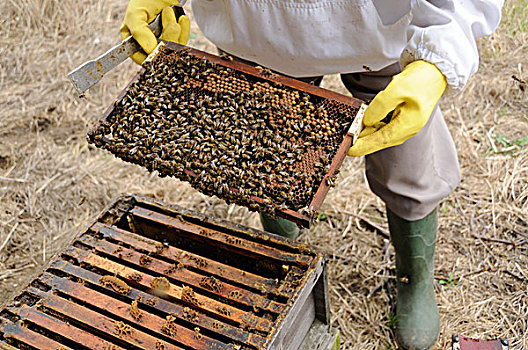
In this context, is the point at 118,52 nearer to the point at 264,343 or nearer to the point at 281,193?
the point at 281,193

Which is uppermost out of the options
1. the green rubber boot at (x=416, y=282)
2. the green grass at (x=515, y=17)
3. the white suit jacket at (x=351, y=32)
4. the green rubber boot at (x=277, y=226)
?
the white suit jacket at (x=351, y=32)

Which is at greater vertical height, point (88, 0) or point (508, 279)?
point (88, 0)

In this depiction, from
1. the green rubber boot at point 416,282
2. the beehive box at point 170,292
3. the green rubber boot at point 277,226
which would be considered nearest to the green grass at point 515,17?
the green rubber boot at point 416,282

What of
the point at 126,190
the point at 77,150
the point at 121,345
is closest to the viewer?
the point at 121,345

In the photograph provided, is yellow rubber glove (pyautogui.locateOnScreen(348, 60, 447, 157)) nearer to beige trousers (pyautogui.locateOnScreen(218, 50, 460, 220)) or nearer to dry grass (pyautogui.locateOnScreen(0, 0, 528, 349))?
beige trousers (pyautogui.locateOnScreen(218, 50, 460, 220))

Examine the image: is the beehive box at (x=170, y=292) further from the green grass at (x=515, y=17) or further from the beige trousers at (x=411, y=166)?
the green grass at (x=515, y=17)

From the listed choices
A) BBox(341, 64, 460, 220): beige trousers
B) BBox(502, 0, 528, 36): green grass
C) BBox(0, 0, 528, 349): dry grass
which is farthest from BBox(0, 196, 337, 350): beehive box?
BBox(502, 0, 528, 36): green grass

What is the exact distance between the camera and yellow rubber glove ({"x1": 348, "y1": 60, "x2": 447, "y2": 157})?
200 cm

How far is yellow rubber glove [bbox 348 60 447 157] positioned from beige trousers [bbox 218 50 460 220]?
0.49 metres

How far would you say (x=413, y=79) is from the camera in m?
2.01

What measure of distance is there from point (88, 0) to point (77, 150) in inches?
112

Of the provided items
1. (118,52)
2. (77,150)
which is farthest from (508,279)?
(77,150)

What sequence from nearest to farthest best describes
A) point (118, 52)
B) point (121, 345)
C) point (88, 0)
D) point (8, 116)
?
point (121, 345) < point (118, 52) < point (8, 116) < point (88, 0)

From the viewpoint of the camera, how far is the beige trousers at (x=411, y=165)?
8.55ft
